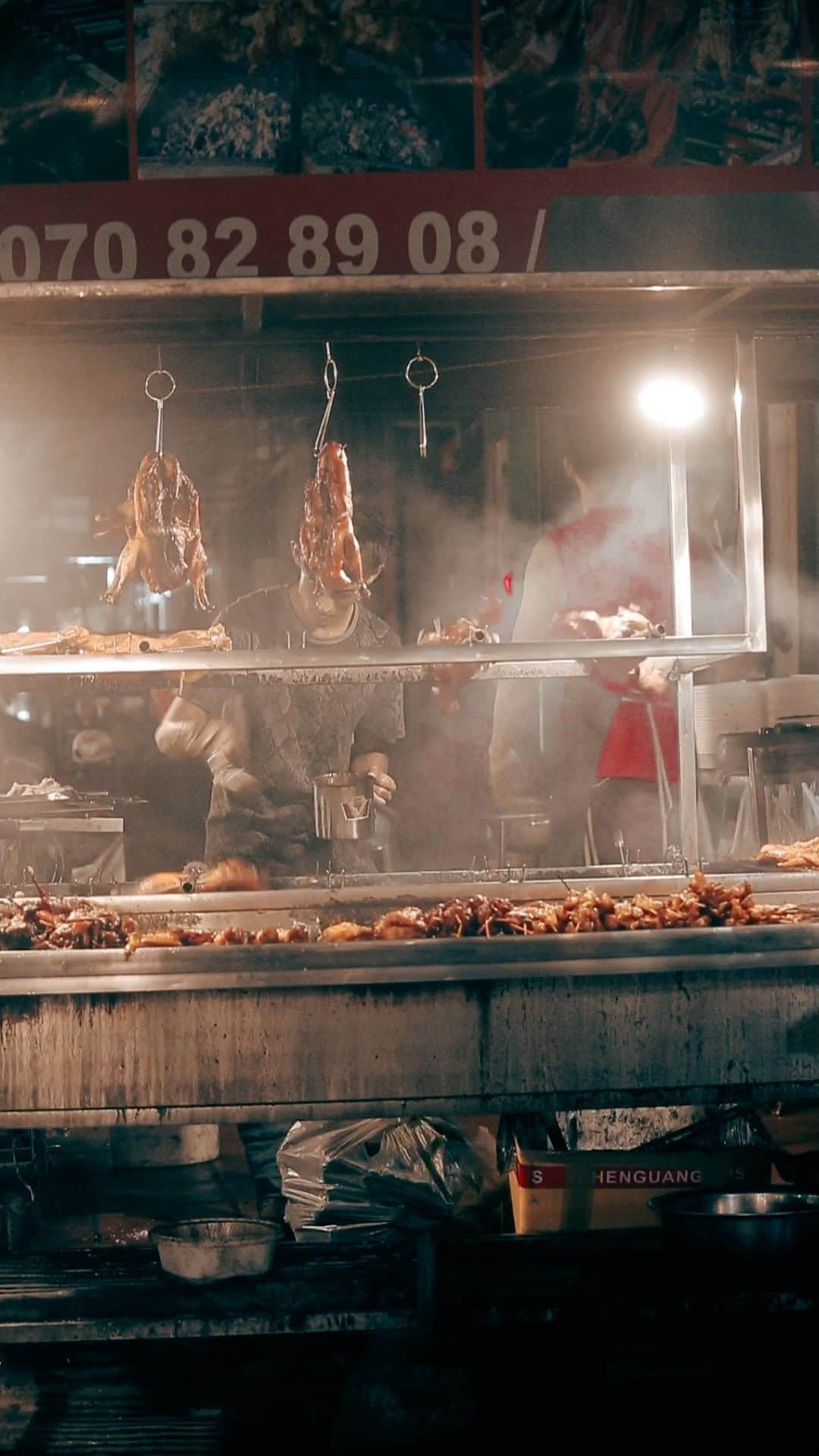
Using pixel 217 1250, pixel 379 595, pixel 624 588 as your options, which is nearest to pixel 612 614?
pixel 624 588

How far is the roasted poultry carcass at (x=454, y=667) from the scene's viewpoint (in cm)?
450

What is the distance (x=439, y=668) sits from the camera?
4629mm

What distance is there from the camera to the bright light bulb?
4.47 meters

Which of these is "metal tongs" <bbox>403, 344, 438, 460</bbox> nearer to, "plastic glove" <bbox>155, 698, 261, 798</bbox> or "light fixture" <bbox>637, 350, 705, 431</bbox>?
"light fixture" <bbox>637, 350, 705, 431</bbox>

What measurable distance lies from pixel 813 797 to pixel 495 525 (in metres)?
2.44

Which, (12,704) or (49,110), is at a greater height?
(49,110)

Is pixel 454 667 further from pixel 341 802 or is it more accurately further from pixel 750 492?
pixel 750 492

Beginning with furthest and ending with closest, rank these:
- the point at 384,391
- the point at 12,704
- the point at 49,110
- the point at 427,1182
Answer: the point at 12,704, the point at 384,391, the point at 49,110, the point at 427,1182

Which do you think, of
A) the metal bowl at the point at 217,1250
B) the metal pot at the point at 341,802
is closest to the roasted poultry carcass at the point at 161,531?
the metal pot at the point at 341,802

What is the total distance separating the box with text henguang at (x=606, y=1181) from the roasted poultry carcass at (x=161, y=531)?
1.93 meters

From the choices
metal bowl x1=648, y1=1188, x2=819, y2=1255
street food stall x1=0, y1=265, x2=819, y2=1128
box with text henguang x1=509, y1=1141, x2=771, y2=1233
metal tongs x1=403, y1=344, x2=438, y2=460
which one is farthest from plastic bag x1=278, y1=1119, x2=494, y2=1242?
metal tongs x1=403, y1=344, x2=438, y2=460

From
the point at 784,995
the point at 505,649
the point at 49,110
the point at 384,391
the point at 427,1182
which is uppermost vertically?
the point at 49,110

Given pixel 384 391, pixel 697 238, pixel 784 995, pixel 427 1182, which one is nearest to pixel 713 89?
pixel 697 238

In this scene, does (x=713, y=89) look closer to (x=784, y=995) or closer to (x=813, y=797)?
(x=813, y=797)
